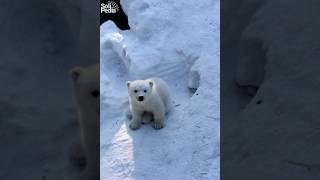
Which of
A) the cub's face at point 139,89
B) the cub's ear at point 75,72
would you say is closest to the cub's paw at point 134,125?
the cub's face at point 139,89

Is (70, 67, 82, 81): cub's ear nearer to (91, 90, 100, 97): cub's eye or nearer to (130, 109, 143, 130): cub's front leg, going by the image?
(91, 90, 100, 97): cub's eye

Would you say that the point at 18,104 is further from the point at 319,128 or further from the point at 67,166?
the point at 319,128

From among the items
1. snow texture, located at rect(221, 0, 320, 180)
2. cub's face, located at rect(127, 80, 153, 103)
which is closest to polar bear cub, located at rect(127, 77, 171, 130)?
cub's face, located at rect(127, 80, 153, 103)

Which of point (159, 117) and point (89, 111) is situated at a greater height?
Result: point (89, 111)

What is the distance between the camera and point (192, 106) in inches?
92.8

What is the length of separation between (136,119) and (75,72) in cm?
136

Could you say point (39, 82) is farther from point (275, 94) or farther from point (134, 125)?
point (134, 125)

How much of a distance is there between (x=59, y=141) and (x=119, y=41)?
2.27 meters

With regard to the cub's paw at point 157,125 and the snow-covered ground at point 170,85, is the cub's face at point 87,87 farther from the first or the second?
the cub's paw at point 157,125

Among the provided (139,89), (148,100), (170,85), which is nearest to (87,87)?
(139,89)

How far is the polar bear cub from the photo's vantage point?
5.88 ft

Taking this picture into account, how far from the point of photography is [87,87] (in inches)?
26.5

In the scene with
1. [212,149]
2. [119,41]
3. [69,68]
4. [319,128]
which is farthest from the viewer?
[119,41]

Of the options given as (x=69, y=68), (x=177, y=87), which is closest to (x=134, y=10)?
(x=177, y=87)
